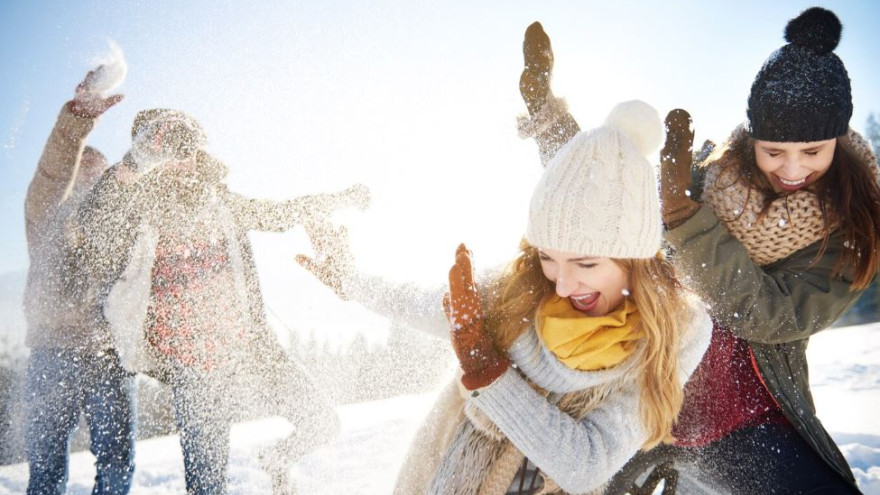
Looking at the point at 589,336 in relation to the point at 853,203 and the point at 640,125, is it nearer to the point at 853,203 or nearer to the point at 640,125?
the point at 640,125

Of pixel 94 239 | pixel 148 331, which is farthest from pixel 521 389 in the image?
pixel 94 239

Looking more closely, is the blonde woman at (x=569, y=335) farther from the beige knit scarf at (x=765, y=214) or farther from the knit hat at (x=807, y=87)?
the knit hat at (x=807, y=87)

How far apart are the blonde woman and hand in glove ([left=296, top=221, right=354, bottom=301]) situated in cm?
10

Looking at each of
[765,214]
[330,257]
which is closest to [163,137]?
[330,257]

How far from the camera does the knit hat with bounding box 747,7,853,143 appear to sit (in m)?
1.63

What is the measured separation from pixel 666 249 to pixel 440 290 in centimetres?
81

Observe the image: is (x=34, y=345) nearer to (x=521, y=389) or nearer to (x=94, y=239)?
(x=94, y=239)

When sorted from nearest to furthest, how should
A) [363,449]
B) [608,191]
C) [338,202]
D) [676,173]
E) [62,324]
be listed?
[608,191] → [676,173] → [338,202] → [62,324] → [363,449]

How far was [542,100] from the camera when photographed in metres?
2.01

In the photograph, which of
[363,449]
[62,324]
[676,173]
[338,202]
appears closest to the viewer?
[676,173]

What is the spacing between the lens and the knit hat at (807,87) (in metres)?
1.63

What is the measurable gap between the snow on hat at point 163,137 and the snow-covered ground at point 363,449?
1.80 meters

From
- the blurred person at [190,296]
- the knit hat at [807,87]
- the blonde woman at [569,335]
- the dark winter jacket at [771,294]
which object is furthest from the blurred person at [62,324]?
the knit hat at [807,87]

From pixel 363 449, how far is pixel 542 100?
3.36m
